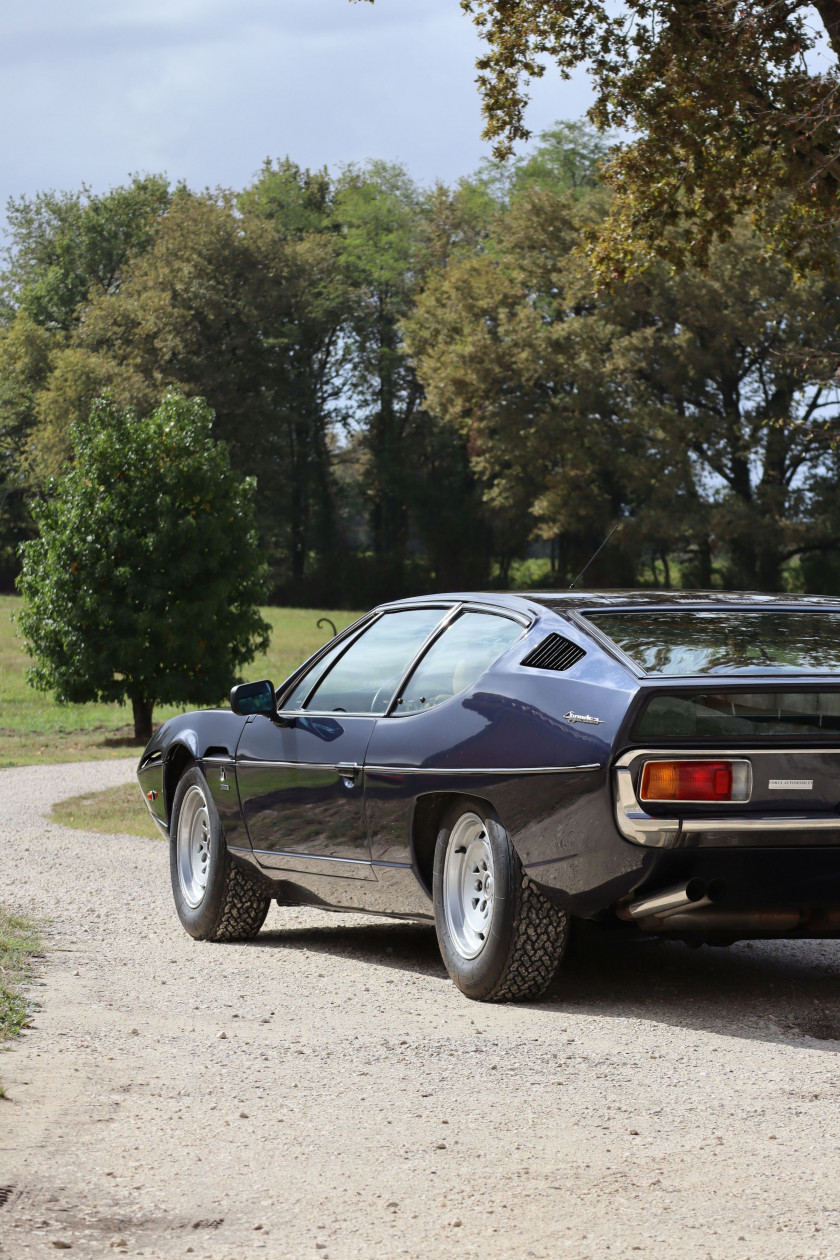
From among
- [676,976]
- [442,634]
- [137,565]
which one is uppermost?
[137,565]

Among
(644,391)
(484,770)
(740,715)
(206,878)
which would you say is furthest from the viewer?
(644,391)

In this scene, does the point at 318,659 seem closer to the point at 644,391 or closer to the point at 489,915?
the point at 489,915

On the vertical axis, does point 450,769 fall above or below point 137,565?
below

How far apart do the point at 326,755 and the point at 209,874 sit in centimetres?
114

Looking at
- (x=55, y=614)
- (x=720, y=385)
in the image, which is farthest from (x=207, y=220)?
(x=55, y=614)

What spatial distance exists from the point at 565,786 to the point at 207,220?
177 ft

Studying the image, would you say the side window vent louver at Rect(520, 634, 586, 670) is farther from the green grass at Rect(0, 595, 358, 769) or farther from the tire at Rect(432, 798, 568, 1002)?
the green grass at Rect(0, 595, 358, 769)

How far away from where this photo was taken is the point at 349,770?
668 cm

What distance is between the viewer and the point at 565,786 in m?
5.50

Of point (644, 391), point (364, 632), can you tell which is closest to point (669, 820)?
point (364, 632)

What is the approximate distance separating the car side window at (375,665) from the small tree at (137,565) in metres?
15.8

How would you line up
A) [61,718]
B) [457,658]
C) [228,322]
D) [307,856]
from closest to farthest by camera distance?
[457,658]
[307,856]
[61,718]
[228,322]

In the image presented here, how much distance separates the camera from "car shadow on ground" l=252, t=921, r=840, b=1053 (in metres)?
5.65

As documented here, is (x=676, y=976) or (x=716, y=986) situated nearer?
(x=716, y=986)
